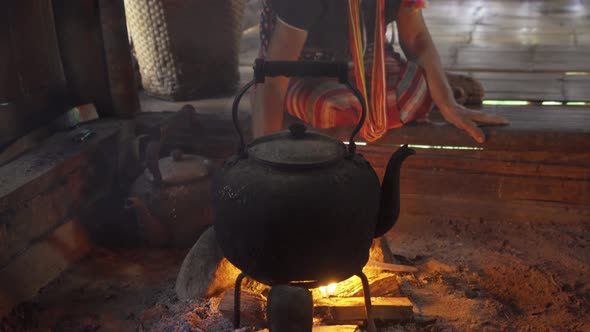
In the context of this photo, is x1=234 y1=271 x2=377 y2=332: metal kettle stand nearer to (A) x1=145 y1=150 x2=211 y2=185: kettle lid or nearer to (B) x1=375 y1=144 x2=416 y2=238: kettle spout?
(B) x1=375 y1=144 x2=416 y2=238: kettle spout

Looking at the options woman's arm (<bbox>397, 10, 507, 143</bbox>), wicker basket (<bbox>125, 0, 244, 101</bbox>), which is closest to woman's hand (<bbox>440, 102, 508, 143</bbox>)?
woman's arm (<bbox>397, 10, 507, 143</bbox>)

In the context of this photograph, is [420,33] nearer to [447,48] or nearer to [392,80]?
[392,80]

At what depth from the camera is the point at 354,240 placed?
2.04 meters

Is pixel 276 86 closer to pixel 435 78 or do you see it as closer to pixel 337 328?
pixel 435 78

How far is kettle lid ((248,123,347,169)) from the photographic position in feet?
6.57

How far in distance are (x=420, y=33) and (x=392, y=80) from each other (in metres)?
0.34

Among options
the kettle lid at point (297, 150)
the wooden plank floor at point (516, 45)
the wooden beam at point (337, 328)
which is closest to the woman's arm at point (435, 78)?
the wooden plank floor at point (516, 45)

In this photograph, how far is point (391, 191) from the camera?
7.27ft

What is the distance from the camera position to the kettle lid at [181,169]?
336cm

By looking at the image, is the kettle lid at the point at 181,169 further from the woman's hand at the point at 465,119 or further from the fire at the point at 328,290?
the woman's hand at the point at 465,119

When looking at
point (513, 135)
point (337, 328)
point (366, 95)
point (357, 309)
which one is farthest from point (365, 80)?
point (337, 328)

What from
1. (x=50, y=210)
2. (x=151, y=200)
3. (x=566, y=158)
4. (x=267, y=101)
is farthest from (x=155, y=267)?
(x=566, y=158)

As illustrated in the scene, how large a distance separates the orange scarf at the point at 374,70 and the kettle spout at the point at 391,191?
112 centimetres

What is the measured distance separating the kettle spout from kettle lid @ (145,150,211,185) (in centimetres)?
146
